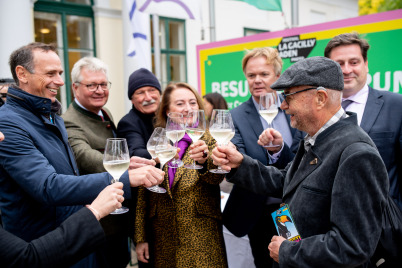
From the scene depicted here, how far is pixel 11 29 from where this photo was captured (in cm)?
567

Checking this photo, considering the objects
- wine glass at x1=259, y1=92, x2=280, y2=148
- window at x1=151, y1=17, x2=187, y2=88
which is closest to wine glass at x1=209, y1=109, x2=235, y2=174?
wine glass at x1=259, y1=92, x2=280, y2=148

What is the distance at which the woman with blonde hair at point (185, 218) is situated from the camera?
90.1 inches

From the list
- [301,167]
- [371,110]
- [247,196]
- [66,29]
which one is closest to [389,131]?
[371,110]

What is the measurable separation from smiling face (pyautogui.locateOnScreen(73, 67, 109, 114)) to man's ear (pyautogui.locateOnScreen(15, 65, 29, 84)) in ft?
2.61

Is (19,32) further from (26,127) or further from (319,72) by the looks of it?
(319,72)

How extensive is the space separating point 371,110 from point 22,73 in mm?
2285

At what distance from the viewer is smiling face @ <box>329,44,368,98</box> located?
8.07 ft

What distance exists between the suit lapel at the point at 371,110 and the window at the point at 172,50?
25.5 feet

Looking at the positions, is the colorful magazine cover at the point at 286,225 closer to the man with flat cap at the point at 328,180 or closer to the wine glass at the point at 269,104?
the man with flat cap at the point at 328,180

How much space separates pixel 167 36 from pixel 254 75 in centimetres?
735

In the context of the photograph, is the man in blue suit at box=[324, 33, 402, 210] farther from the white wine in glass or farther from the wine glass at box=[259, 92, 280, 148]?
the white wine in glass

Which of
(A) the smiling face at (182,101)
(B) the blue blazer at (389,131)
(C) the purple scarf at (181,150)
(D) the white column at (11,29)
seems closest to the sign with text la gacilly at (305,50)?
(A) the smiling face at (182,101)

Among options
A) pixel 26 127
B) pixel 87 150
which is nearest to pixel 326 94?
pixel 26 127

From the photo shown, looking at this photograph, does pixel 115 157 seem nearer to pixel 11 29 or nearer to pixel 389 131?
pixel 389 131
